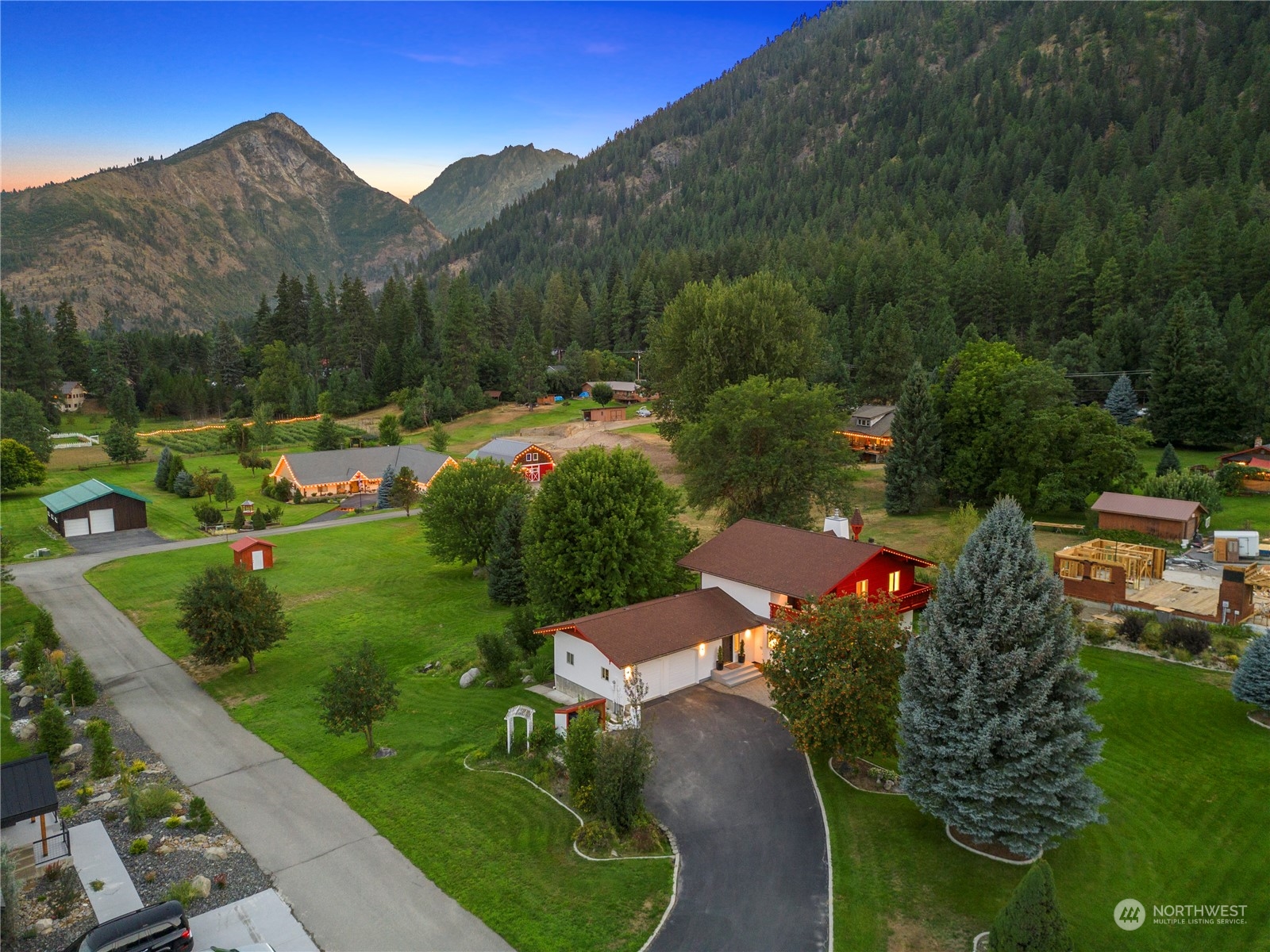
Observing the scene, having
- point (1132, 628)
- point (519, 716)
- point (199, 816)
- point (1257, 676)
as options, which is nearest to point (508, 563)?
point (519, 716)

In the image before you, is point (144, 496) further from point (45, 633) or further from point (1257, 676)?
point (1257, 676)

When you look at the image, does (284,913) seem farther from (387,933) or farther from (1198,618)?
(1198,618)

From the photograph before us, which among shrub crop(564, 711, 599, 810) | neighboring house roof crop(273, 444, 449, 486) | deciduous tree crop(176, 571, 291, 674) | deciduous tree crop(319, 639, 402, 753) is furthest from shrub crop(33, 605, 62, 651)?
neighboring house roof crop(273, 444, 449, 486)

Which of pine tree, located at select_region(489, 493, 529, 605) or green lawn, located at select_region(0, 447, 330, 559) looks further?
green lawn, located at select_region(0, 447, 330, 559)

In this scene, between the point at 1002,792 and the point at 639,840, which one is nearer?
the point at 1002,792

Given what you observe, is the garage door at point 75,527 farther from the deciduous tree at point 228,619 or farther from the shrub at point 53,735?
the shrub at point 53,735

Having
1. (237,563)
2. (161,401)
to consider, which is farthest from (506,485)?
(161,401)

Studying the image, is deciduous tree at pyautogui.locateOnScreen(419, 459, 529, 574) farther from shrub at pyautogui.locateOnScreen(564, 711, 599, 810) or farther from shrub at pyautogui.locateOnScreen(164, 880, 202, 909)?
shrub at pyautogui.locateOnScreen(164, 880, 202, 909)

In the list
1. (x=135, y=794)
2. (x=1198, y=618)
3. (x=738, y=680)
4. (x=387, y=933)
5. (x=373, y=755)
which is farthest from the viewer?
(x=1198, y=618)
